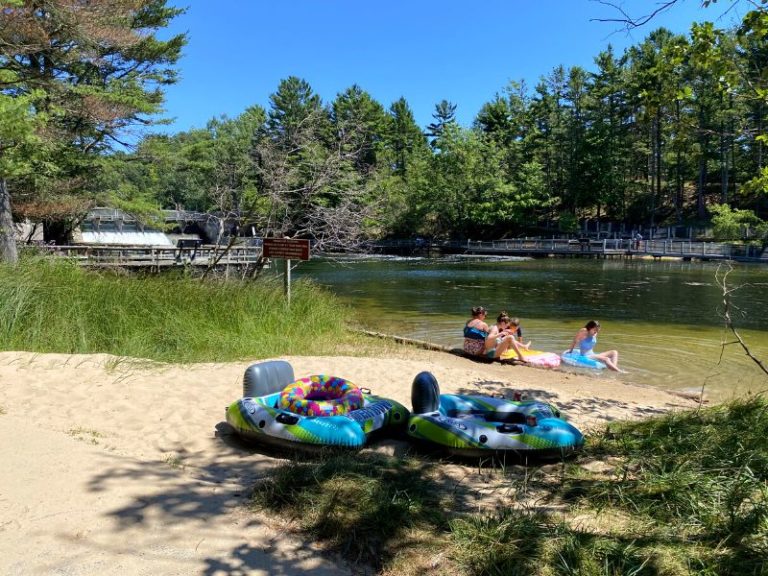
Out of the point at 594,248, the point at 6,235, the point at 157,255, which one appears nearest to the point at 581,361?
the point at 6,235

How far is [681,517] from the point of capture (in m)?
3.15

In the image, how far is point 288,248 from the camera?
10.6 meters

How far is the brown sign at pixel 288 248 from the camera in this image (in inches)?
414

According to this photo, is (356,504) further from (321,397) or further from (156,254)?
(156,254)

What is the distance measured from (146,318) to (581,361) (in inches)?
293

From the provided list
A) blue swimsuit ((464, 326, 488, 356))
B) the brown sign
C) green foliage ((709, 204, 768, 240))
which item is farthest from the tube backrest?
green foliage ((709, 204, 768, 240))

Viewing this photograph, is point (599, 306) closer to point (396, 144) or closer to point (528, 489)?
point (528, 489)

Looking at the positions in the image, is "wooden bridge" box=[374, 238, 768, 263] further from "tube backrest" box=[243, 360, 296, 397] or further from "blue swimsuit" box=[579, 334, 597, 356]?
"tube backrest" box=[243, 360, 296, 397]

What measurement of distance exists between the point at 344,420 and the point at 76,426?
2.36 metres

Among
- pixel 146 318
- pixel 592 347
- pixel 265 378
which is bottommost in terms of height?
pixel 592 347

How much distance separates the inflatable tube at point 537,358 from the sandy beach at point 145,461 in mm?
1758

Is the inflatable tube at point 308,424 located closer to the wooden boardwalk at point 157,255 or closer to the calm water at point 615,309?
the calm water at point 615,309

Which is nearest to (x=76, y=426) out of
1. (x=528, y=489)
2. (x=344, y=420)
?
(x=344, y=420)

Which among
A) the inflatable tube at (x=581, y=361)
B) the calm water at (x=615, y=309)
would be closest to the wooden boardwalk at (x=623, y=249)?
the calm water at (x=615, y=309)
